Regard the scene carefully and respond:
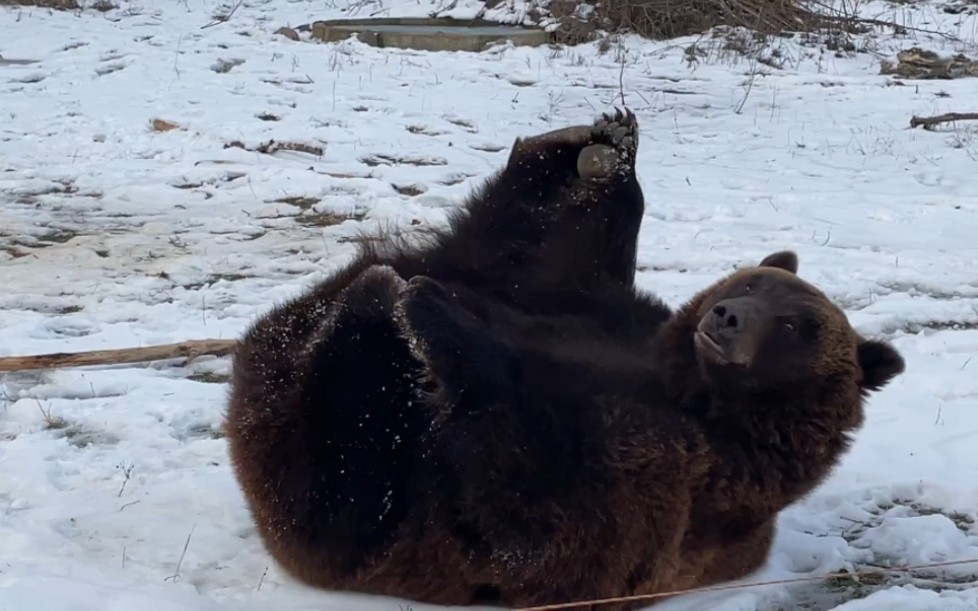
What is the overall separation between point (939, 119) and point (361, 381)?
10219 millimetres

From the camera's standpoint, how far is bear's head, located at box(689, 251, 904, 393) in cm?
410

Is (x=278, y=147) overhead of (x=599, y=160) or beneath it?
beneath

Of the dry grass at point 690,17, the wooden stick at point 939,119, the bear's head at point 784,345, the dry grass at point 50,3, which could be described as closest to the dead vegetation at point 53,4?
the dry grass at point 50,3

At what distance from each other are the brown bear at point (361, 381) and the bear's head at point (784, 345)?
59 centimetres

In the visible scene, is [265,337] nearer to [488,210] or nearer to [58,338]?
[488,210]

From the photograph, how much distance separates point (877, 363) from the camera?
4223 millimetres

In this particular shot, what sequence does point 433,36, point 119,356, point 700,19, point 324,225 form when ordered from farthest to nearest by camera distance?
1. point 700,19
2. point 433,36
3. point 324,225
4. point 119,356

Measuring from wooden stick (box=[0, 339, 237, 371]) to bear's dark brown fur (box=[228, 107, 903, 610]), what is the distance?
1.79 metres

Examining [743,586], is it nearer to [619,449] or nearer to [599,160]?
[619,449]

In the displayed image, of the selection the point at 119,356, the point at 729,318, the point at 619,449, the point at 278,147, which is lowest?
the point at 278,147

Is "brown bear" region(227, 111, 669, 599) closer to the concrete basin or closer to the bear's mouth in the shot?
the bear's mouth

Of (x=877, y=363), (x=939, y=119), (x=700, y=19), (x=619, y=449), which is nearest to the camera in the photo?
(x=619, y=449)

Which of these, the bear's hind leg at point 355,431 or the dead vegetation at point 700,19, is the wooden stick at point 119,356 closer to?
the bear's hind leg at point 355,431

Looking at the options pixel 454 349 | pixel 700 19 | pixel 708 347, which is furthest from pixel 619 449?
pixel 700 19
